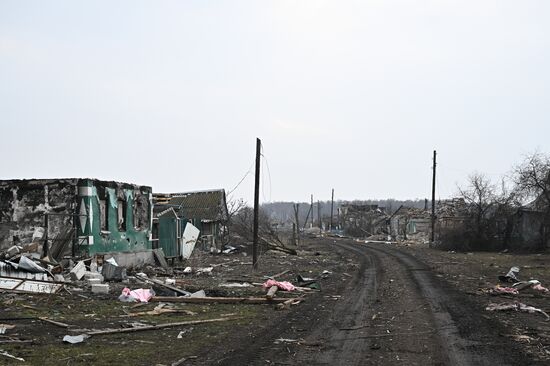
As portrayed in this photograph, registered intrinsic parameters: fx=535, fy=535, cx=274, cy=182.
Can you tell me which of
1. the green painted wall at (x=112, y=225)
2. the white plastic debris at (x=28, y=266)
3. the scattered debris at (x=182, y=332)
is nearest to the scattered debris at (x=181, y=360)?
the scattered debris at (x=182, y=332)

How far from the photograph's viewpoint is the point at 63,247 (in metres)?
20.0

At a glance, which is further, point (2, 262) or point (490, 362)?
point (2, 262)

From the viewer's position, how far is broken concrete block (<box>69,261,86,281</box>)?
57.7 feet

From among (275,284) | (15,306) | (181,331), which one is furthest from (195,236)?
(181,331)

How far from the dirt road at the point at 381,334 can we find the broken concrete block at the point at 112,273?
741 centimetres

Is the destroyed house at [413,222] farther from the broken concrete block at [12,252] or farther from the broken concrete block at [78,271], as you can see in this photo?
the broken concrete block at [12,252]

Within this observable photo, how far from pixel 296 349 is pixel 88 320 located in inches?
194

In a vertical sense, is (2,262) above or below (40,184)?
below

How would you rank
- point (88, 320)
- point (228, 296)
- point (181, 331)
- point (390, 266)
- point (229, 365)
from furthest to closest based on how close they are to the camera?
point (390, 266)
point (228, 296)
point (88, 320)
point (181, 331)
point (229, 365)

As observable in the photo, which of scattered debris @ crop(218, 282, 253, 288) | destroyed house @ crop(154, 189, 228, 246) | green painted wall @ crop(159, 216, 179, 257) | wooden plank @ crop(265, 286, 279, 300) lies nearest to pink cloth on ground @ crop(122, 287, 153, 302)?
wooden plank @ crop(265, 286, 279, 300)

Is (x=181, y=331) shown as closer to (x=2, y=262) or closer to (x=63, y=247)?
(x=2, y=262)

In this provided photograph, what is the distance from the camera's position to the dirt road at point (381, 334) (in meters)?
7.53

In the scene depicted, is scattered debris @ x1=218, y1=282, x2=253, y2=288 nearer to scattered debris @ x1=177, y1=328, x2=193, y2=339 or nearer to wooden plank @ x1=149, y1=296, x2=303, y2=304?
wooden plank @ x1=149, y1=296, x2=303, y2=304

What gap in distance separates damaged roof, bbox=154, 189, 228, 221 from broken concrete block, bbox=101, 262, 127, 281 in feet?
81.5
